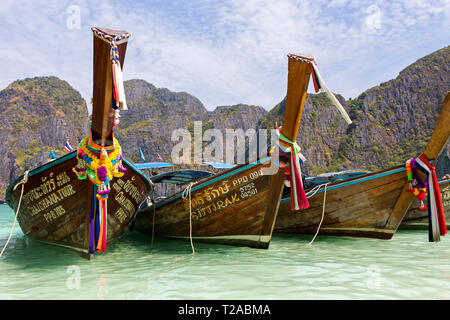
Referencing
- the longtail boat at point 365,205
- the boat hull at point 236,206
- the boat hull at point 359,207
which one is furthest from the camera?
the boat hull at point 359,207

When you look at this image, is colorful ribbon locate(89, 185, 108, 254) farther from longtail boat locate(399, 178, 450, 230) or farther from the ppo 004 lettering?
longtail boat locate(399, 178, 450, 230)

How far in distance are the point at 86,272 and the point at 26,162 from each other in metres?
119

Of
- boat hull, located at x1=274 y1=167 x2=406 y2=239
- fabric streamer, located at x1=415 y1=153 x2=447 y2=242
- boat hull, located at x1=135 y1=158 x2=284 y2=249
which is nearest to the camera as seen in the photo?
boat hull, located at x1=135 y1=158 x2=284 y2=249

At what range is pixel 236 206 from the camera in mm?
6180

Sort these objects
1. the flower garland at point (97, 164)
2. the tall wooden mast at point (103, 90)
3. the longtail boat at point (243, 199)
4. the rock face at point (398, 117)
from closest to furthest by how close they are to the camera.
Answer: the tall wooden mast at point (103, 90) → the flower garland at point (97, 164) → the longtail boat at point (243, 199) → the rock face at point (398, 117)

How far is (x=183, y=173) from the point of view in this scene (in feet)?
33.7

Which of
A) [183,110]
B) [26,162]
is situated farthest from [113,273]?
[183,110]

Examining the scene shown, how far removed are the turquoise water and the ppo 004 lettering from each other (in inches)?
44.4

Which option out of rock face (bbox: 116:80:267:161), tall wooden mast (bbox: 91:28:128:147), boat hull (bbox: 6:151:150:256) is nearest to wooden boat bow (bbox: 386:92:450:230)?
boat hull (bbox: 6:151:150:256)

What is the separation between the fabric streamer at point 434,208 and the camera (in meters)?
6.11

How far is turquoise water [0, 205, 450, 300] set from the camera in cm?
348

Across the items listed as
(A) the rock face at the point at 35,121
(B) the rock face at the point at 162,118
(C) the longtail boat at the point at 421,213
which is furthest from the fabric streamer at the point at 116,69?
(A) the rock face at the point at 35,121

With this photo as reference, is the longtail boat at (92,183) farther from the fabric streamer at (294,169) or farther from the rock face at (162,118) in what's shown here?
the rock face at (162,118)

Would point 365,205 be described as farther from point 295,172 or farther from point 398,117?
point 398,117
